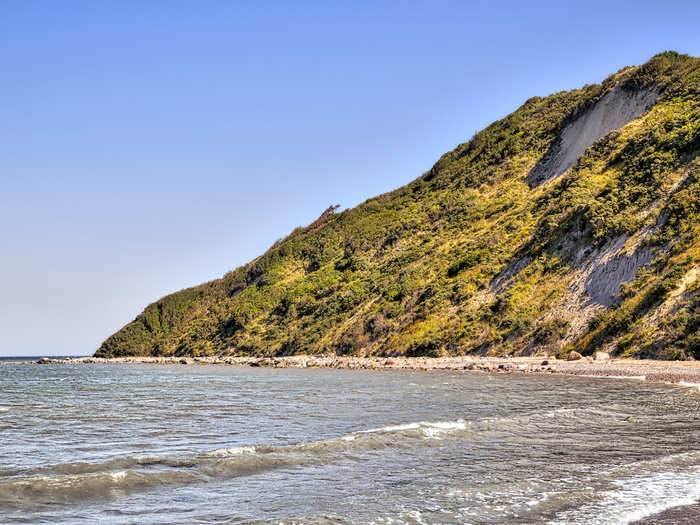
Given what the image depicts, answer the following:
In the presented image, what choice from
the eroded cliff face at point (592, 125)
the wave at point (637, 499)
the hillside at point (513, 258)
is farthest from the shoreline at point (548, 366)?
the eroded cliff face at point (592, 125)

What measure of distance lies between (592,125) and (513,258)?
26.4 meters

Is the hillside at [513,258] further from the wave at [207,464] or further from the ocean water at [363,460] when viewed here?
the wave at [207,464]

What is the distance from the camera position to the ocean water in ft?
26.5

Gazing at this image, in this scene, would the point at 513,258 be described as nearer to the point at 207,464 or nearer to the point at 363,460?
the point at 363,460

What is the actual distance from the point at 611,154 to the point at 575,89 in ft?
114

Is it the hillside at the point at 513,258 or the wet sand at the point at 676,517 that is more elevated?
the hillside at the point at 513,258

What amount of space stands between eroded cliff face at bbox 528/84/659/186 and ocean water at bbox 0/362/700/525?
49.3 m

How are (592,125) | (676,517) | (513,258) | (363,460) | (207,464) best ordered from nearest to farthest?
(676,517) → (207,464) → (363,460) → (513,258) → (592,125)

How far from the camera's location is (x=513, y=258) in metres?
50.3

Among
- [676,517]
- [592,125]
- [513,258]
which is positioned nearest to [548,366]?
[513,258]

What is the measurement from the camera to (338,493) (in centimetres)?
897

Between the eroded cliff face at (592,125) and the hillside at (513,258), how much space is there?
7.8 inches

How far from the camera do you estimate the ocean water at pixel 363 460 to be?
26.5 ft

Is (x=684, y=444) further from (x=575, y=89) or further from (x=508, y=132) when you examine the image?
(x=575, y=89)
